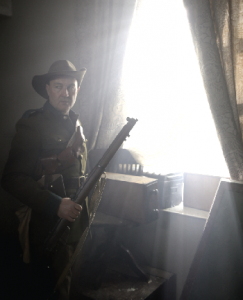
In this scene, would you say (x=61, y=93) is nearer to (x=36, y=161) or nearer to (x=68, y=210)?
(x=36, y=161)

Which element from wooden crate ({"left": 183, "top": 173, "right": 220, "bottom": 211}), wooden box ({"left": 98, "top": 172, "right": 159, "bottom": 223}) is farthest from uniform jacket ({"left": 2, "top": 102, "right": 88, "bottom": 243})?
wooden crate ({"left": 183, "top": 173, "right": 220, "bottom": 211})

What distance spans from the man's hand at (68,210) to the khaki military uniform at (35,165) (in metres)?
0.02

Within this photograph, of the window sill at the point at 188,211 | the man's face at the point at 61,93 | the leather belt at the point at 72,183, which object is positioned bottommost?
the window sill at the point at 188,211

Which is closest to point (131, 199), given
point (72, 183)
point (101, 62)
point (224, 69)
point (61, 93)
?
point (72, 183)

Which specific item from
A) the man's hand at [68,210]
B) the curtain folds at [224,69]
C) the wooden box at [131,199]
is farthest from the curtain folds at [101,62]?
the man's hand at [68,210]

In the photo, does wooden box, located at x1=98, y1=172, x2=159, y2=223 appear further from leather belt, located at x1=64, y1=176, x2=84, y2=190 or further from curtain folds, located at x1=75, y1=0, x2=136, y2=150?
curtain folds, located at x1=75, y1=0, x2=136, y2=150

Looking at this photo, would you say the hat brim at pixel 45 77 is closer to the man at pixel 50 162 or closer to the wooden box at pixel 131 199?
the man at pixel 50 162

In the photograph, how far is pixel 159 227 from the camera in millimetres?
1667

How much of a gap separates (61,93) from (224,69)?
865 mm

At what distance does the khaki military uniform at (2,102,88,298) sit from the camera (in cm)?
97

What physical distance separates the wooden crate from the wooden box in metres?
0.31

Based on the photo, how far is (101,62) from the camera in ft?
5.80

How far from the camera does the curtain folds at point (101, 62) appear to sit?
1.72 meters

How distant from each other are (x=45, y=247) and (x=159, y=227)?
0.87m
